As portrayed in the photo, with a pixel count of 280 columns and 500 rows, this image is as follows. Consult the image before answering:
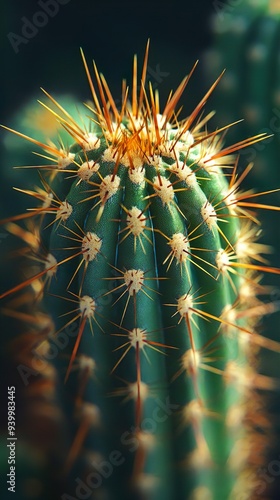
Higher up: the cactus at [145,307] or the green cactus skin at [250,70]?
the green cactus skin at [250,70]

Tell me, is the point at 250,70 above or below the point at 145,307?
above

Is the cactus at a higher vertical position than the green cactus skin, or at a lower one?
lower

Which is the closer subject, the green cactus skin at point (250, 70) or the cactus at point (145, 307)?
the cactus at point (145, 307)

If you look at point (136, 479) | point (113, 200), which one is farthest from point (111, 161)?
point (136, 479)

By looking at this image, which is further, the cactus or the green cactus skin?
the green cactus skin

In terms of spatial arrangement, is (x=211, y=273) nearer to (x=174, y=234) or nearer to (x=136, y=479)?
(x=174, y=234)
